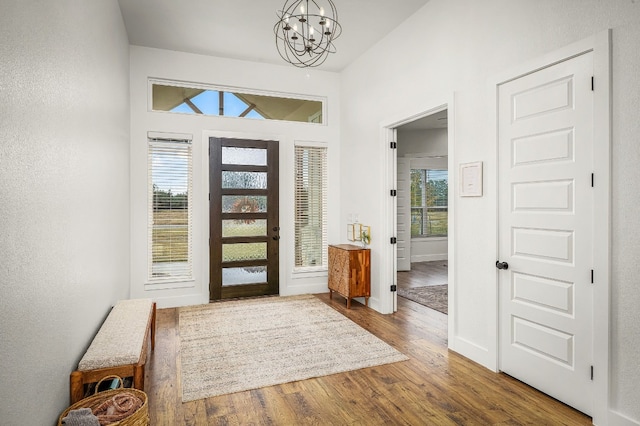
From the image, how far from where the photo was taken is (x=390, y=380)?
286 centimetres

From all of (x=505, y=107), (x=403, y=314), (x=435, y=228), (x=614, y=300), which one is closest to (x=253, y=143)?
(x=403, y=314)

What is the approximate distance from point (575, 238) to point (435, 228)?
678 cm

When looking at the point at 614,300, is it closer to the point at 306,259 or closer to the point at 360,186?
the point at 360,186

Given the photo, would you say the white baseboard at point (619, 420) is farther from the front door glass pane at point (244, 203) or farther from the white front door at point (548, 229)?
the front door glass pane at point (244, 203)

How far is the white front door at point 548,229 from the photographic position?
235cm

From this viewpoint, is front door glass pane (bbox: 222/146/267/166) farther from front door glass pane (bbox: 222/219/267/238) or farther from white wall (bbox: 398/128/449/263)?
white wall (bbox: 398/128/449/263)

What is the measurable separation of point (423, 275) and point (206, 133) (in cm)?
471

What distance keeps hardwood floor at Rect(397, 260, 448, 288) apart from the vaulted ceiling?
3834mm

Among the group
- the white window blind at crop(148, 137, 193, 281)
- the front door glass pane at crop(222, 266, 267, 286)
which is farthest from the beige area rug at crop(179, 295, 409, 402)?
the white window blind at crop(148, 137, 193, 281)

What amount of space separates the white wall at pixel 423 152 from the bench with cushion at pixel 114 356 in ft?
21.4

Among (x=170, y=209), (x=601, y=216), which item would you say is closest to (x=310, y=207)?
(x=170, y=209)

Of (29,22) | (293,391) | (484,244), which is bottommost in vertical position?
(293,391)

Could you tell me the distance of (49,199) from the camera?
1.74 metres

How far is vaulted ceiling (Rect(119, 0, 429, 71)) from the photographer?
3.92m
